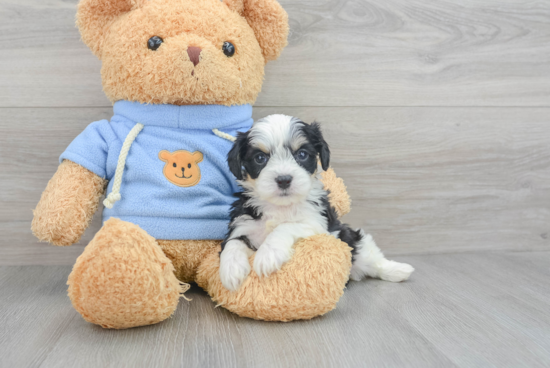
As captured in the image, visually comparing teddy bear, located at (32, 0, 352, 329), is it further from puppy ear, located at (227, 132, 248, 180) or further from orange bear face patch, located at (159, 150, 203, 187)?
puppy ear, located at (227, 132, 248, 180)

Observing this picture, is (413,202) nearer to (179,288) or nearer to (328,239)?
(328,239)

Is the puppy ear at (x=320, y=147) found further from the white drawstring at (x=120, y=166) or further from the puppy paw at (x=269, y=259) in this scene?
the white drawstring at (x=120, y=166)

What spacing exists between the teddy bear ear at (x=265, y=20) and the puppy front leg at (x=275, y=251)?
73cm

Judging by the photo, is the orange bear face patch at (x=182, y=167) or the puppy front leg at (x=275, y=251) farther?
the orange bear face patch at (x=182, y=167)

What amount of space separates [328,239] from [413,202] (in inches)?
35.6

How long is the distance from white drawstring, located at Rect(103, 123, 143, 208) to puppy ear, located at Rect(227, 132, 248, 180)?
0.36 metres

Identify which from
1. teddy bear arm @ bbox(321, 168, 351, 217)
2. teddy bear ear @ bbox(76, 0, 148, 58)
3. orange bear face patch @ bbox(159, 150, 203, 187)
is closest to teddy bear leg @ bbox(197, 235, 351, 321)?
orange bear face patch @ bbox(159, 150, 203, 187)

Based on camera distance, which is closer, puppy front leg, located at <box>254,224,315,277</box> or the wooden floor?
puppy front leg, located at <box>254,224,315,277</box>

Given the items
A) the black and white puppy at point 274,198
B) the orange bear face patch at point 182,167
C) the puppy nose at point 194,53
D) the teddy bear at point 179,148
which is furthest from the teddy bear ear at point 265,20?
the orange bear face patch at point 182,167

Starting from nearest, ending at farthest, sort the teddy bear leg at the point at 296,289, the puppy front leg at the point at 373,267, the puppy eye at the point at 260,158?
the teddy bear leg at the point at 296,289, the puppy eye at the point at 260,158, the puppy front leg at the point at 373,267

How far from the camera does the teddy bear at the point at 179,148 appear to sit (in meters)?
1.34

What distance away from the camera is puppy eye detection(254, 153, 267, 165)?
1.39 metres

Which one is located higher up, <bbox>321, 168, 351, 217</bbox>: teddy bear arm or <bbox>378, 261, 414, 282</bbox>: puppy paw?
<bbox>321, 168, 351, 217</bbox>: teddy bear arm

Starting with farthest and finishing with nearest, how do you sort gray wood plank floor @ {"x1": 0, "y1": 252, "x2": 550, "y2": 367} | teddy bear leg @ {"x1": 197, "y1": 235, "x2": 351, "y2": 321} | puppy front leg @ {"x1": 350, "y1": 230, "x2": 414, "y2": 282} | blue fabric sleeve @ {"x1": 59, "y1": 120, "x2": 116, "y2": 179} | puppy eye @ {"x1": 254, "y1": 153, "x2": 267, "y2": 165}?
puppy front leg @ {"x1": 350, "y1": 230, "x2": 414, "y2": 282} → blue fabric sleeve @ {"x1": 59, "y1": 120, "x2": 116, "y2": 179} → puppy eye @ {"x1": 254, "y1": 153, "x2": 267, "y2": 165} → teddy bear leg @ {"x1": 197, "y1": 235, "x2": 351, "y2": 321} → gray wood plank floor @ {"x1": 0, "y1": 252, "x2": 550, "y2": 367}
